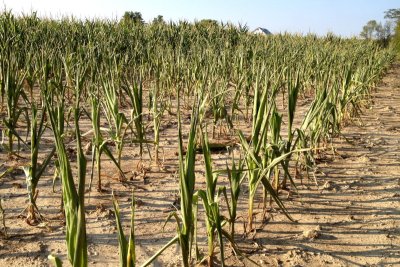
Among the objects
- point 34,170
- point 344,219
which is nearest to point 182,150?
point 34,170

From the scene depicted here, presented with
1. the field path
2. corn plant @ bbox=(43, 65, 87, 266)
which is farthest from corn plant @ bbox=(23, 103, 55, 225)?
the field path

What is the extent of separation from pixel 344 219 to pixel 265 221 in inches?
16.5

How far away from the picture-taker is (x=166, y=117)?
4.21 m

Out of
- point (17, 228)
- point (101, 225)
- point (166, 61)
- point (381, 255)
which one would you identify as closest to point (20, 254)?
point (17, 228)

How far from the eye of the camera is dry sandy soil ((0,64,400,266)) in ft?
5.72

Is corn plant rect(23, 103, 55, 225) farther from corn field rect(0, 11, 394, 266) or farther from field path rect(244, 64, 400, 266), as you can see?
field path rect(244, 64, 400, 266)

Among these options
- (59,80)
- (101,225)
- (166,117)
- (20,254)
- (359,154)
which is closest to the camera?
(20,254)

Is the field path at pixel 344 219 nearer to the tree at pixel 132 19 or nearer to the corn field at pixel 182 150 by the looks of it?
the corn field at pixel 182 150

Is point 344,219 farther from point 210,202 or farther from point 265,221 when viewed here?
point 210,202

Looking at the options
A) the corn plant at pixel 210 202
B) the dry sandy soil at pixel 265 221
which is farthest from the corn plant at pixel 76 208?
the dry sandy soil at pixel 265 221

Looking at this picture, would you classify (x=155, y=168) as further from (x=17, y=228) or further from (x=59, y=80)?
(x=59, y=80)

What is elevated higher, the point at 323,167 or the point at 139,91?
the point at 139,91

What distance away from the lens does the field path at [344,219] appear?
1785 mm

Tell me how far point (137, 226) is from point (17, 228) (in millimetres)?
530
